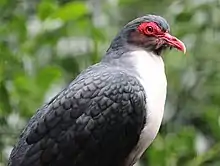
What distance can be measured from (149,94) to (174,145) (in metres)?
1.00

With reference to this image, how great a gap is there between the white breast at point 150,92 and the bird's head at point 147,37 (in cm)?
4

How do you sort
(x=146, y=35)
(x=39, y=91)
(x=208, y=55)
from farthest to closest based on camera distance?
(x=208, y=55) → (x=39, y=91) → (x=146, y=35)

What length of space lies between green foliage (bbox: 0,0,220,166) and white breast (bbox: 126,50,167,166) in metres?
0.78

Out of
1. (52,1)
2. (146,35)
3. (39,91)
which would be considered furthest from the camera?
(52,1)

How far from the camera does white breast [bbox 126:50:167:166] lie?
2.69 metres

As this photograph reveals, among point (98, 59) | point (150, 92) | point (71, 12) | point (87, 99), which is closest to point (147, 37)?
point (150, 92)

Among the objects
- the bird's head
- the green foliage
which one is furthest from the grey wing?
the green foliage

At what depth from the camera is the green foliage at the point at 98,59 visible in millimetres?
3672

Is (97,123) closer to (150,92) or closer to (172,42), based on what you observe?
(150,92)

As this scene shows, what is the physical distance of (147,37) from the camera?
113 inches

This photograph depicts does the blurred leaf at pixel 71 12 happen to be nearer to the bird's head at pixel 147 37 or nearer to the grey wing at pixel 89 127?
the bird's head at pixel 147 37

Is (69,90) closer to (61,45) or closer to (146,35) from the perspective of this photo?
(146,35)

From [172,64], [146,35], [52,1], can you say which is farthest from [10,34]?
[146,35]

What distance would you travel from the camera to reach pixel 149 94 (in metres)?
2.70
